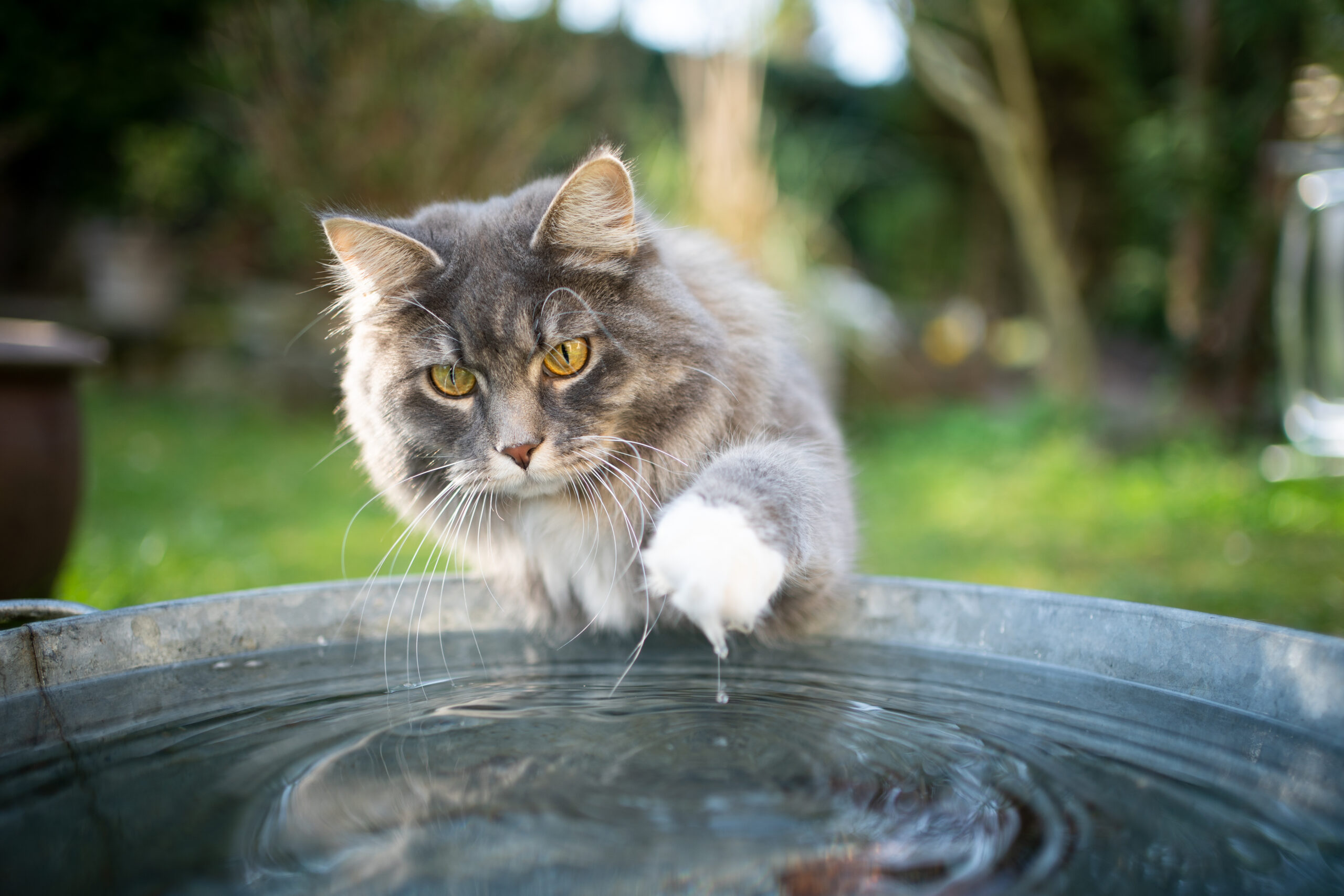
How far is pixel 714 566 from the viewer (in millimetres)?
1136

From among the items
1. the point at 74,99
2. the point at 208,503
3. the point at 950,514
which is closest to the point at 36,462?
the point at 208,503

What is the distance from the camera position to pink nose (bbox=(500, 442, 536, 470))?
4.91 ft

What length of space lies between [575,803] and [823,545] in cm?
61

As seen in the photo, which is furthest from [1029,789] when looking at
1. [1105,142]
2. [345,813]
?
[1105,142]

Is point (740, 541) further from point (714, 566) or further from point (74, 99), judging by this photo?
point (74, 99)

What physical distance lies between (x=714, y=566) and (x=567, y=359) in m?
0.60

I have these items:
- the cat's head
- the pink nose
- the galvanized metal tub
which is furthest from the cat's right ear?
the galvanized metal tub

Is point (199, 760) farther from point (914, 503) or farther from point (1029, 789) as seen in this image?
point (914, 503)

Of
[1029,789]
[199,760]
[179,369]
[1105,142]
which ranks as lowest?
[199,760]

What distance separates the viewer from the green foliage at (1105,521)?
3438 millimetres

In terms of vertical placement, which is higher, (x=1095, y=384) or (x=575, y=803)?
(x=1095, y=384)

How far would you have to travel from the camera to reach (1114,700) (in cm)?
132

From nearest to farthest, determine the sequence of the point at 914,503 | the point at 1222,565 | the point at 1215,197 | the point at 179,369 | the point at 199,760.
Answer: the point at 199,760 < the point at 1222,565 < the point at 914,503 < the point at 1215,197 < the point at 179,369

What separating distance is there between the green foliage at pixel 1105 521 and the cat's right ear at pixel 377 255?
1504 mm
